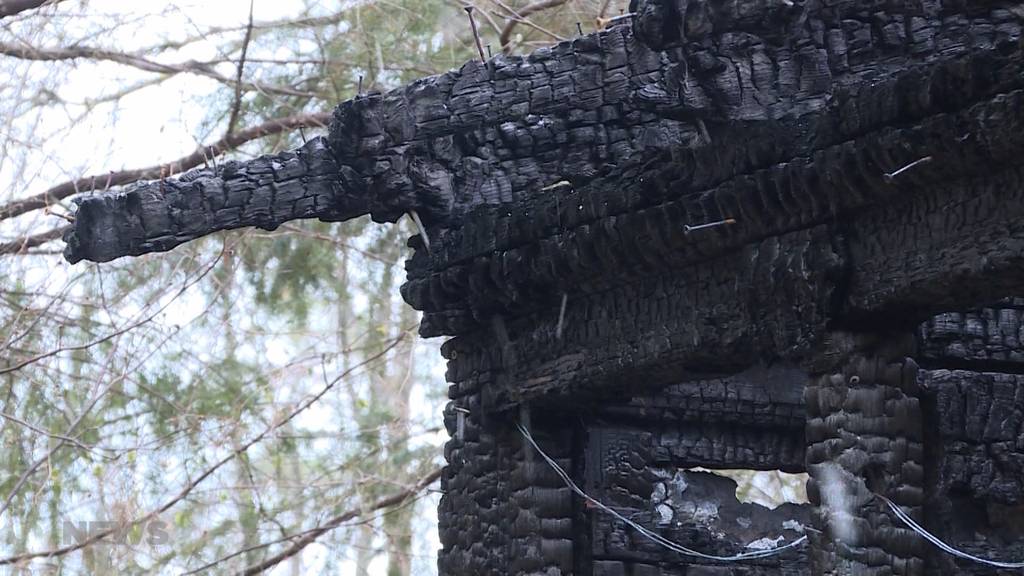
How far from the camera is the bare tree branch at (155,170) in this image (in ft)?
37.7

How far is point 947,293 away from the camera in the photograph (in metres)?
4.41

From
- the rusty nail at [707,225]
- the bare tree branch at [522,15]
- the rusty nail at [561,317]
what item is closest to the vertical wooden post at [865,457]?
the rusty nail at [707,225]

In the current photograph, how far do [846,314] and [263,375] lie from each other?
9.49 m

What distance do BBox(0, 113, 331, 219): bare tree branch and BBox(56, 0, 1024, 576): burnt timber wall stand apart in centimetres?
527

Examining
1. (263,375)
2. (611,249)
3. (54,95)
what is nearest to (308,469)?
(263,375)

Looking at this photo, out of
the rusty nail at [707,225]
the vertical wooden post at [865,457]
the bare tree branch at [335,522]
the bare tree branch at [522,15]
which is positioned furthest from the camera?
the bare tree branch at [335,522]

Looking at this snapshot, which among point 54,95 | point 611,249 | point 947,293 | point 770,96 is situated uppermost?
point 54,95

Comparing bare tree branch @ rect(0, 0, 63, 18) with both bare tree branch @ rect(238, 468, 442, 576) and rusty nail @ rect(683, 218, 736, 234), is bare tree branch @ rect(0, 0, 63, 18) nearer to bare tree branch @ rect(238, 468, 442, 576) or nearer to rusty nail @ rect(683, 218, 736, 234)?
bare tree branch @ rect(238, 468, 442, 576)

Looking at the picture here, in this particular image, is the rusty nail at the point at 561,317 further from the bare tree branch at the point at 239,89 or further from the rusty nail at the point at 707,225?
the bare tree branch at the point at 239,89

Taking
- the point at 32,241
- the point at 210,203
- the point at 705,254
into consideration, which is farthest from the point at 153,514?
the point at 705,254

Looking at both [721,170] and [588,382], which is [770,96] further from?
[588,382]

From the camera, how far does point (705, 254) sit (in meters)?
5.12

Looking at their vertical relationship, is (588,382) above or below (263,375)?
below

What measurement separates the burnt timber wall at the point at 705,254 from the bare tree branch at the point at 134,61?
617 centimetres
